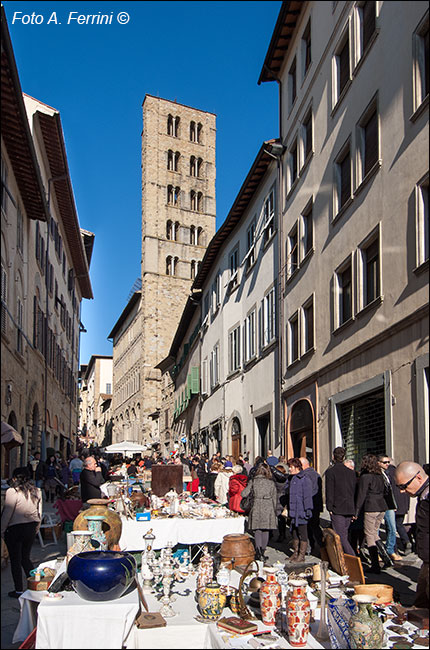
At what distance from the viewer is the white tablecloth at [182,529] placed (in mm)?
9141

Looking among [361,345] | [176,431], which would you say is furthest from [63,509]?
[176,431]

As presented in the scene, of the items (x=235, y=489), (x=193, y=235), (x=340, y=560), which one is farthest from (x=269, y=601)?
(x=193, y=235)

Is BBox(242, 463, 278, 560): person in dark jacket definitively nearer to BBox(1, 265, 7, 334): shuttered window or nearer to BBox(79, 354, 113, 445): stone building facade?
BBox(1, 265, 7, 334): shuttered window

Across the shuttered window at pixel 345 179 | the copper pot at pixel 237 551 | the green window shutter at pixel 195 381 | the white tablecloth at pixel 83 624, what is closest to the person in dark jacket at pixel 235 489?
the copper pot at pixel 237 551

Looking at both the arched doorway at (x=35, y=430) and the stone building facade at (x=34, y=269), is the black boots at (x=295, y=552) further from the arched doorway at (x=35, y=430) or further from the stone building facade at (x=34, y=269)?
the arched doorway at (x=35, y=430)

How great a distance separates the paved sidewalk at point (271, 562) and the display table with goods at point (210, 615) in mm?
455

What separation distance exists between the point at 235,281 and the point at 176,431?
74.5 ft

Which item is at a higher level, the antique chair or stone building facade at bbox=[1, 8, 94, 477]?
stone building facade at bbox=[1, 8, 94, 477]

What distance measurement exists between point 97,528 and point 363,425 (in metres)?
7.42

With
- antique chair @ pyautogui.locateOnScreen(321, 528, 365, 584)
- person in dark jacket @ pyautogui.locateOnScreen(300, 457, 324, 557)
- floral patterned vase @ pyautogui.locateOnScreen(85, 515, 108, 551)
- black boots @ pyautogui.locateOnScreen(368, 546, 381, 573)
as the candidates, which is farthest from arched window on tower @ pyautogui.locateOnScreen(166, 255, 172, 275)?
antique chair @ pyautogui.locateOnScreen(321, 528, 365, 584)

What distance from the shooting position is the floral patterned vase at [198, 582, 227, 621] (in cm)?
531

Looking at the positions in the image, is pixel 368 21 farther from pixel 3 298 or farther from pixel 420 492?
→ pixel 3 298

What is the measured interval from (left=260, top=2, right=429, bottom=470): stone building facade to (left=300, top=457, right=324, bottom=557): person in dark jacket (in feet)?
4.84

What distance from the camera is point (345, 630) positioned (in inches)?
189
